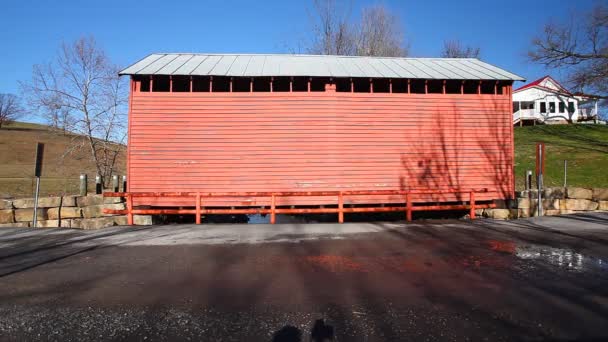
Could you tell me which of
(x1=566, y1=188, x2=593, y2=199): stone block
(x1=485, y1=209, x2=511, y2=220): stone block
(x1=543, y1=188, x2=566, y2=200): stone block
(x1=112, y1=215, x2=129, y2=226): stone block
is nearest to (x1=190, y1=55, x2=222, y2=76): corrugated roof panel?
(x1=112, y1=215, x2=129, y2=226): stone block

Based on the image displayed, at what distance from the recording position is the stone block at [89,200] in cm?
1133

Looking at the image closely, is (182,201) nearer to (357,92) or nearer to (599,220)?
(357,92)

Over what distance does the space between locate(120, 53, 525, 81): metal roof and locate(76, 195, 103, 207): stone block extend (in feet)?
13.8

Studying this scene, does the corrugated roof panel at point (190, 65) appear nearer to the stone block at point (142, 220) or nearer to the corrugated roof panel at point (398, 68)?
the stone block at point (142, 220)

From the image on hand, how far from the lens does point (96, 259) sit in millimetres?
5926

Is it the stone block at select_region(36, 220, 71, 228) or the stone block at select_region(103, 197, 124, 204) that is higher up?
the stone block at select_region(103, 197, 124, 204)

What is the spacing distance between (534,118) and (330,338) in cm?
4425

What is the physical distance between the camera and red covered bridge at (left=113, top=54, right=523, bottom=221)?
36.4ft

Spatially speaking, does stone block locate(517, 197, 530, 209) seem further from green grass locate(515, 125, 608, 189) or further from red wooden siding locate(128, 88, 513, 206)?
green grass locate(515, 125, 608, 189)

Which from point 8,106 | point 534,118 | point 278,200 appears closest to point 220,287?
point 278,200

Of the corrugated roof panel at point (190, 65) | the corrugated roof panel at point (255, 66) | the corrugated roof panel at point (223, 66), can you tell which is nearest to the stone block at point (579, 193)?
the corrugated roof panel at point (255, 66)

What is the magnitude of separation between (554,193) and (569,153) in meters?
13.2

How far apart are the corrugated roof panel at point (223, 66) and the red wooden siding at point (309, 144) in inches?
30.3

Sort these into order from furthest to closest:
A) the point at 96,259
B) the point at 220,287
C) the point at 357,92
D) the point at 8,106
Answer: the point at 8,106 < the point at 357,92 < the point at 96,259 < the point at 220,287
